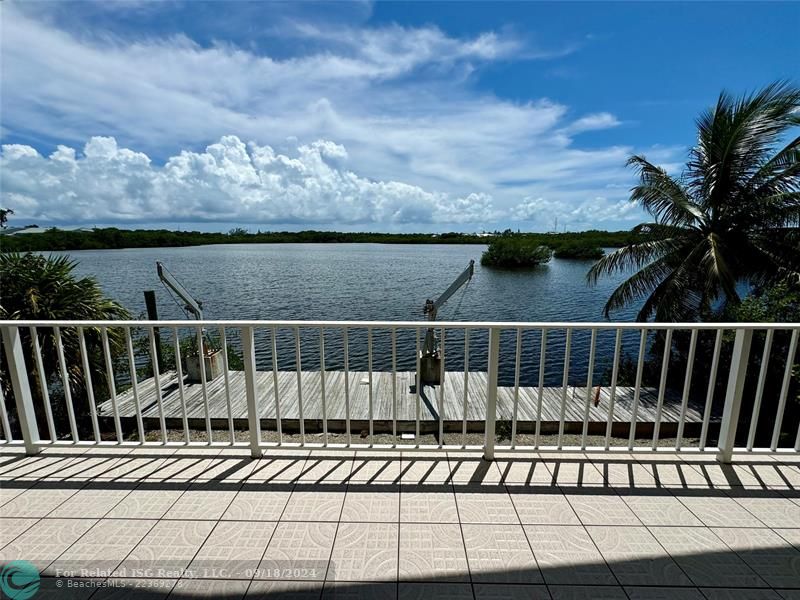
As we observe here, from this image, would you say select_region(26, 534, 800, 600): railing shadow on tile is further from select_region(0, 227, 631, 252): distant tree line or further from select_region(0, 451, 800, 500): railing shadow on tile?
select_region(0, 227, 631, 252): distant tree line

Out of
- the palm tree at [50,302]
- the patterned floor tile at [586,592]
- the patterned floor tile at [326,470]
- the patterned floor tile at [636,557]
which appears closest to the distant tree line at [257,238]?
the palm tree at [50,302]

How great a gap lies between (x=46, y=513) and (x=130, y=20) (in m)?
4.28

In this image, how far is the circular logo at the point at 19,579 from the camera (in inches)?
53.9

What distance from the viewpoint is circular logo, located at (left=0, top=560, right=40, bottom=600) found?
1369 mm

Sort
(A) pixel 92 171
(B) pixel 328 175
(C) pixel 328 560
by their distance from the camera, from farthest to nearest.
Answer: (B) pixel 328 175
(A) pixel 92 171
(C) pixel 328 560

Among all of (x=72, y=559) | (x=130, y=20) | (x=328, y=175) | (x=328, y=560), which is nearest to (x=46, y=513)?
(x=72, y=559)

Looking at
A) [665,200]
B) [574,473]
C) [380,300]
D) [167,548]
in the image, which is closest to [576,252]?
[380,300]

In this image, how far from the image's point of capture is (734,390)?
2152 mm

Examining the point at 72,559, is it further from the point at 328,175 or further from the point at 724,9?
the point at 328,175

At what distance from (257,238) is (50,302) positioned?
2611 centimetres

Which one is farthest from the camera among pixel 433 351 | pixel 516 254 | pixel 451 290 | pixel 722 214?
pixel 516 254

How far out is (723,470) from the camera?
85.7 inches

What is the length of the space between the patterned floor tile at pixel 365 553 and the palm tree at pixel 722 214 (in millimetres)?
8026

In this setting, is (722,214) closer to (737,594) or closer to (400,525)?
(737,594)
